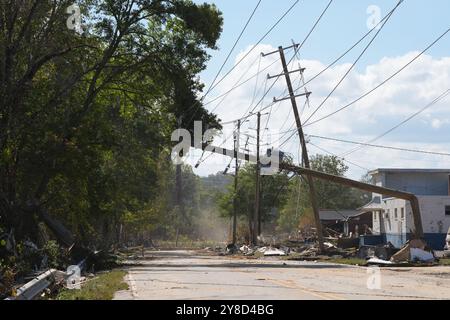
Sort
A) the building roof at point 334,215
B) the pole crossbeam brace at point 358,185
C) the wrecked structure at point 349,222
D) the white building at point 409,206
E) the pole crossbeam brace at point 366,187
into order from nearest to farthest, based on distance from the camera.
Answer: the pole crossbeam brace at point 358,185, the pole crossbeam brace at point 366,187, the white building at point 409,206, the wrecked structure at point 349,222, the building roof at point 334,215

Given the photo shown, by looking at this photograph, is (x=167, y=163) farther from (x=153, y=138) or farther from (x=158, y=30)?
(x=158, y=30)

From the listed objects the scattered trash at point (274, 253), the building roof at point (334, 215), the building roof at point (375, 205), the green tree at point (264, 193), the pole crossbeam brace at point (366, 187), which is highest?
the green tree at point (264, 193)

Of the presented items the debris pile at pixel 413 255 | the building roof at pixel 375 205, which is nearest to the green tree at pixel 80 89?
the debris pile at pixel 413 255

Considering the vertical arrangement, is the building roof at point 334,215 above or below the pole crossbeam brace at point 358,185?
above

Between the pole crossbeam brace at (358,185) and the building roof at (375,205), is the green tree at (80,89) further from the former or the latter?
the building roof at (375,205)

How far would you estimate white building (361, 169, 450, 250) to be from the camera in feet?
186

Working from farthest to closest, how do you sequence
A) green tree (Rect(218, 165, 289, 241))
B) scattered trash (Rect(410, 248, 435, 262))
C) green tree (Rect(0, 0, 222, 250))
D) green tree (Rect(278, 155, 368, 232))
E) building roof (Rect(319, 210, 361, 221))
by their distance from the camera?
1. green tree (Rect(278, 155, 368, 232))
2. green tree (Rect(218, 165, 289, 241))
3. building roof (Rect(319, 210, 361, 221))
4. scattered trash (Rect(410, 248, 435, 262))
5. green tree (Rect(0, 0, 222, 250))

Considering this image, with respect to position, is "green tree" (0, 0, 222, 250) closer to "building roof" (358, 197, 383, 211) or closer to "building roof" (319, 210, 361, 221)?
"building roof" (358, 197, 383, 211)

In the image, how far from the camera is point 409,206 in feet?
189

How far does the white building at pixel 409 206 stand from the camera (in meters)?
56.8

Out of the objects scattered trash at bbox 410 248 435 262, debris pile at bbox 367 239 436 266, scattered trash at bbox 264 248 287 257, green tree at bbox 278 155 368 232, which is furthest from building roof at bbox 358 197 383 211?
green tree at bbox 278 155 368 232

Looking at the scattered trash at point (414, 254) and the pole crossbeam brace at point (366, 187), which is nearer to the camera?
the scattered trash at point (414, 254)

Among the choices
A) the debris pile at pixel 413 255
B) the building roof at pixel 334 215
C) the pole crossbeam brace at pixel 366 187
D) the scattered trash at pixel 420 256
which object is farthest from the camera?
the building roof at pixel 334 215

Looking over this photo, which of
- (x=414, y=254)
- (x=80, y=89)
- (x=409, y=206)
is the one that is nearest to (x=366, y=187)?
(x=414, y=254)
